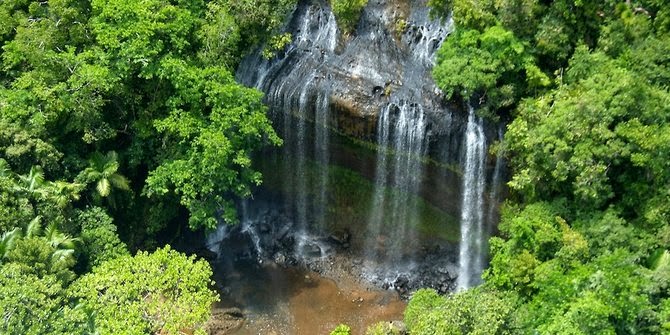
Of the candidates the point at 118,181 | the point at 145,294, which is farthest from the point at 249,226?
the point at 145,294

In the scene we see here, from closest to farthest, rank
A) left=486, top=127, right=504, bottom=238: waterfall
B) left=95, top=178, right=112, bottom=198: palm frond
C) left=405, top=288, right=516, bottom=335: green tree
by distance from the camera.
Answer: left=405, top=288, right=516, bottom=335: green tree, left=95, top=178, right=112, bottom=198: palm frond, left=486, top=127, right=504, bottom=238: waterfall

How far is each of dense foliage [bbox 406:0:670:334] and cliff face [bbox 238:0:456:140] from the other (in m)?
1.83

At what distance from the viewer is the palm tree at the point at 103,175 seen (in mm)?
21359

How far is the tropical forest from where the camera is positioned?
17.4 meters

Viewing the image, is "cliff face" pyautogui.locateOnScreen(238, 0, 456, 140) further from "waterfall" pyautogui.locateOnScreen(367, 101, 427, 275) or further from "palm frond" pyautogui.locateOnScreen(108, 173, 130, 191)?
"palm frond" pyautogui.locateOnScreen(108, 173, 130, 191)

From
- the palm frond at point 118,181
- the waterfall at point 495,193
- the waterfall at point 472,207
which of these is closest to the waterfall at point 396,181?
the waterfall at point 472,207

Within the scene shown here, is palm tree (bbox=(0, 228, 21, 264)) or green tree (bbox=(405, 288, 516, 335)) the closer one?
green tree (bbox=(405, 288, 516, 335))

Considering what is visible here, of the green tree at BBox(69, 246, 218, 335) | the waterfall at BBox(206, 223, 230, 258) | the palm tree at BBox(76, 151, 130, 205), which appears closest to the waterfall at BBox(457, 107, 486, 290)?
the green tree at BBox(69, 246, 218, 335)

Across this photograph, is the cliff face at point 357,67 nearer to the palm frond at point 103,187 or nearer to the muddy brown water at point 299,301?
the muddy brown water at point 299,301

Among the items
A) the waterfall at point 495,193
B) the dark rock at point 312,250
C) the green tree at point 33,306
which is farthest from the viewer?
the dark rock at point 312,250

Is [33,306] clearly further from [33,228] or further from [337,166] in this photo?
[337,166]

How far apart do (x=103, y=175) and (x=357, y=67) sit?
995cm

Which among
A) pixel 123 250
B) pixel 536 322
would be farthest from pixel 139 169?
pixel 536 322

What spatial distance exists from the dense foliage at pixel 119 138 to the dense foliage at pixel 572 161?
748 centimetres
